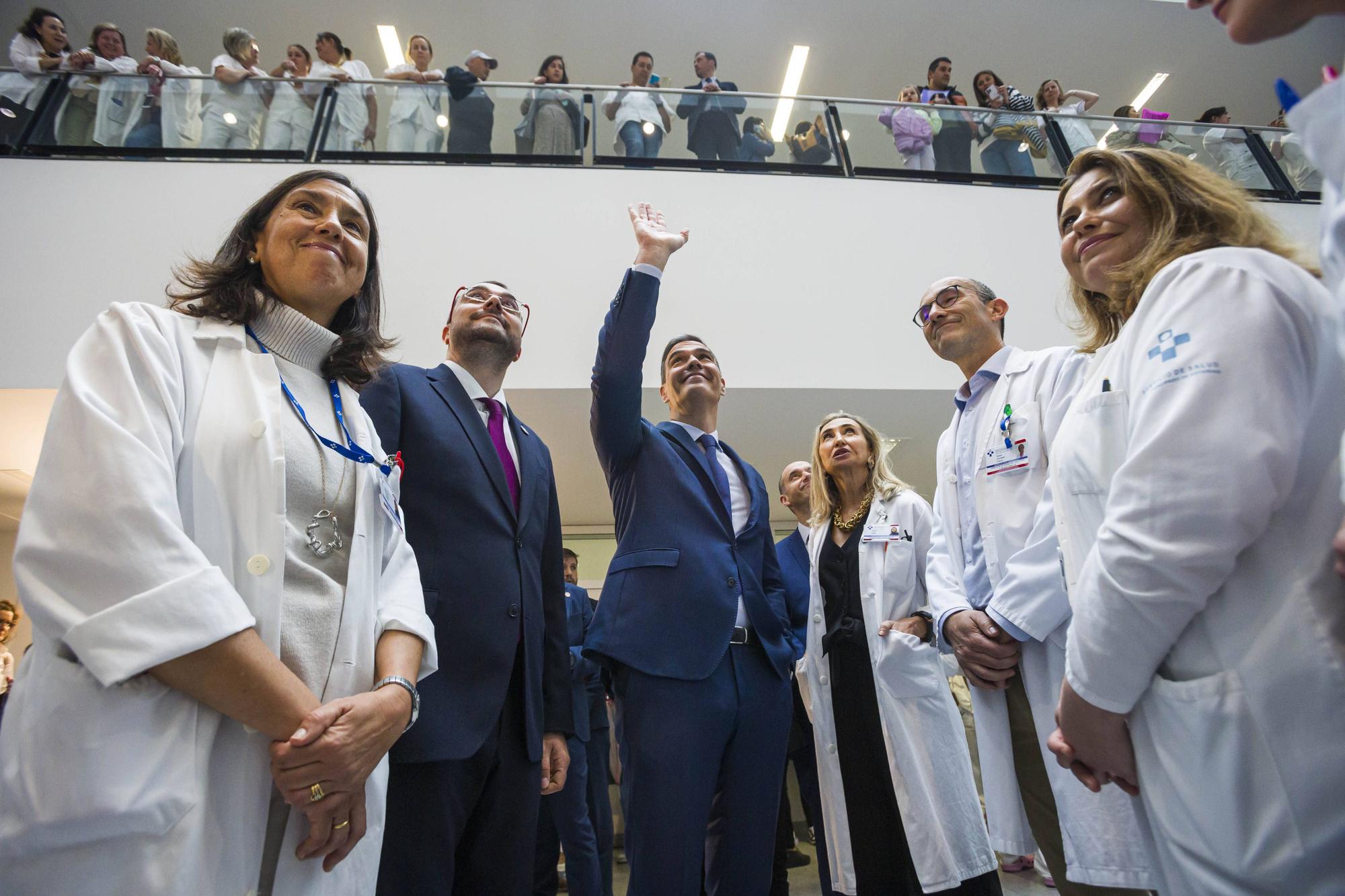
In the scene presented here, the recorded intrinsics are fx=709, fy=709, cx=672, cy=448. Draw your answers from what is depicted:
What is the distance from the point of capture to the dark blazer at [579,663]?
5.67 feet

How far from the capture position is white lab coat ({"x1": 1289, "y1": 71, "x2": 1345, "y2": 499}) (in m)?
0.60

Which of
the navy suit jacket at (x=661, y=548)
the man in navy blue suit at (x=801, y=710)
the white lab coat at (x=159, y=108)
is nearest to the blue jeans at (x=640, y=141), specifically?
the white lab coat at (x=159, y=108)

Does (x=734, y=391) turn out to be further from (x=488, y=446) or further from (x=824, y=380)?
(x=488, y=446)

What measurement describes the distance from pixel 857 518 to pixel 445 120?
415 cm

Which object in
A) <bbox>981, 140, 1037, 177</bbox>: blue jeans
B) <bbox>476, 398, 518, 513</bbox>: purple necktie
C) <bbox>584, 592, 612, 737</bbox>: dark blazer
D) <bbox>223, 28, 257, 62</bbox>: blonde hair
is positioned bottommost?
<bbox>584, 592, 612, 737</bbox>: dark blazer

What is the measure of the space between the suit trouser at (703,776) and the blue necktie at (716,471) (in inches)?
18.8

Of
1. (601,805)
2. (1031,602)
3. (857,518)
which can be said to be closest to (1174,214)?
(1031,602)

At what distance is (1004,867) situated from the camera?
3.38m

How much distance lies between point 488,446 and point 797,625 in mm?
1748

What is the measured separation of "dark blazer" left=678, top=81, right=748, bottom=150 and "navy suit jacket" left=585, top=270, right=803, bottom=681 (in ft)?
12.1

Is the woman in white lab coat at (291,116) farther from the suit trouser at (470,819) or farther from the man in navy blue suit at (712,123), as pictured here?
the suit trouser at (470,819)

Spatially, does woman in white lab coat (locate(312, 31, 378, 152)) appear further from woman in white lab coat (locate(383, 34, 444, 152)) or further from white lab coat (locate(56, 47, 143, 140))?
white lab coat (locate(56, 47, 143, 140))

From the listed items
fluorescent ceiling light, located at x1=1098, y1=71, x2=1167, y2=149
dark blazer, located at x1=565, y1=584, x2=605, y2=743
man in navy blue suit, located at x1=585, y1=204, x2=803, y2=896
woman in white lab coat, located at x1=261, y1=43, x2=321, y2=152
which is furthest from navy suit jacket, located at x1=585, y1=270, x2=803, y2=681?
fluorescent ceiling light, located at x1=1098, y1=71, x2=1167, y2=149

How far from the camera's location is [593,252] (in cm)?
481
